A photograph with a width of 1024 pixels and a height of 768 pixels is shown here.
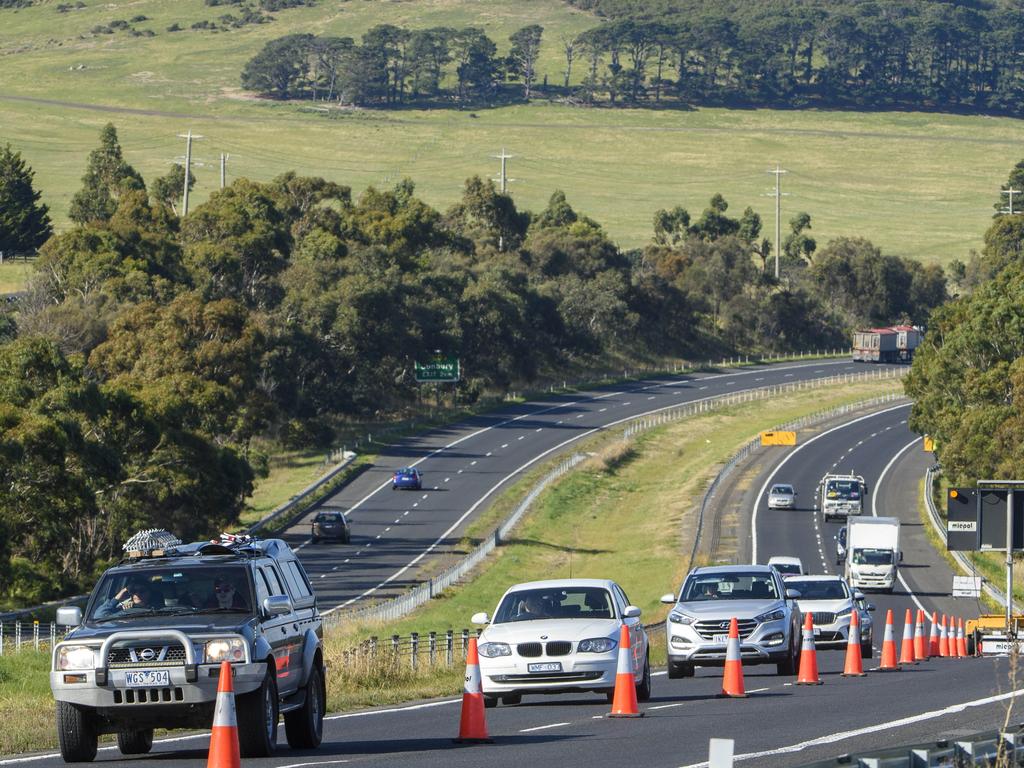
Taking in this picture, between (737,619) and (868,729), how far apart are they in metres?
7.20

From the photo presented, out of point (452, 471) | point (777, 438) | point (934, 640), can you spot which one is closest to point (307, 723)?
point (934, 640)

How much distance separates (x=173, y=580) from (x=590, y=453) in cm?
7831

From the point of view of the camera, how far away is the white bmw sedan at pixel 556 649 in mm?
20938

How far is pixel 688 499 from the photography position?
272 ft

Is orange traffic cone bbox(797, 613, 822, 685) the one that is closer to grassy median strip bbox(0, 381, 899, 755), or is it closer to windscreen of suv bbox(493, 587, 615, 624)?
windscreen of suv bbox(493, 587, 615, 624)

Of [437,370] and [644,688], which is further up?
[644,688]

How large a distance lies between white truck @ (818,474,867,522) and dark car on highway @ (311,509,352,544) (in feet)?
64.4

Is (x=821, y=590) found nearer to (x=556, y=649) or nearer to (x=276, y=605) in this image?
(x=556, y=649)

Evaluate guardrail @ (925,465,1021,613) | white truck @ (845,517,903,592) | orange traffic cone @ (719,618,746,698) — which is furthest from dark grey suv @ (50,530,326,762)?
white truck @ (845,517,903,592)

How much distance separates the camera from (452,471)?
90938mm

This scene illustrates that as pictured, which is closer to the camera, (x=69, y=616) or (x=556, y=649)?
(x=69, y=616)

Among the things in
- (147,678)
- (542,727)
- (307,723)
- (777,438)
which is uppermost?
(147,678)

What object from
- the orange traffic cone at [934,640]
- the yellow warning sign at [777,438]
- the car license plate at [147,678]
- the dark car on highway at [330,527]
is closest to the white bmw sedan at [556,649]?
the car license plate at [147,678]

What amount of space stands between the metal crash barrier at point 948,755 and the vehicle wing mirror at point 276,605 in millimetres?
5394
